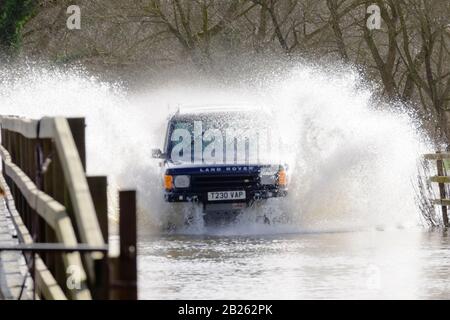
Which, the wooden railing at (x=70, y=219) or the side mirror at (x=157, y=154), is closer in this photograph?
the wooden railing at (x=70, y=219)

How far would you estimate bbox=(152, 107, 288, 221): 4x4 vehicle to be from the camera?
919 inches

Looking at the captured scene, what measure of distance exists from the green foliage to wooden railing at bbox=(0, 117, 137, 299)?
120ft

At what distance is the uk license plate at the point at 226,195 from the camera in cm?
2336

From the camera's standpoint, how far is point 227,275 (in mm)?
16594

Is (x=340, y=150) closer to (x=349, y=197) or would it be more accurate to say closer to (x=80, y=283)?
(x=349, y=197)

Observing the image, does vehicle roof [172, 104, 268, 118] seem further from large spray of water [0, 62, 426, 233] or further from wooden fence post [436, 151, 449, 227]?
wooden fence post [436, 151, 449, 227]

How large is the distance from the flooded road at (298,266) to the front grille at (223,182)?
2.92ft

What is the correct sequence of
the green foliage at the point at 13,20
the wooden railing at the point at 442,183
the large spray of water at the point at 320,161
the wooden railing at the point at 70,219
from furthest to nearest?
the green foliage at the point at 13,20, the wooden railing at the point at 442,183, the large spray of water at the point at 320,161, the wooden railing at the point at 70,219

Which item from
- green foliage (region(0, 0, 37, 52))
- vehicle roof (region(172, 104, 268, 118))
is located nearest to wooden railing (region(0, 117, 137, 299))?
vehicle roof (region(172, 104, 268, 118))

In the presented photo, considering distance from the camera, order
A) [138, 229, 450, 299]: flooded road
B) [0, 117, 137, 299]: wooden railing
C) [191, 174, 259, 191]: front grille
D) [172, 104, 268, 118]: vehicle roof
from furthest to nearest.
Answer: [172, 104, 268, 118]: vehicle roof < [191, 174, 259, 191]: front grille < [138, 229, 450, 299]: flooded road < [0, 117, 137, 299]: wooden railing

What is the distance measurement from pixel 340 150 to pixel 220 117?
3.87 meters

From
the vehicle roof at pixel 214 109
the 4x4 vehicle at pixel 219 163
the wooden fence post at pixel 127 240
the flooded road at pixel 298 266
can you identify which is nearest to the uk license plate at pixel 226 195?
the 4x4 vehicle at pixel 219 163

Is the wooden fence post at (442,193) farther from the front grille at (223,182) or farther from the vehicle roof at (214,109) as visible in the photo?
the front grille at (223,182)

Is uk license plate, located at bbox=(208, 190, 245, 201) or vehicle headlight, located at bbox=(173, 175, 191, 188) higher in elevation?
vehicle headlight, located at bbox=(173, 175, 191, 188)
